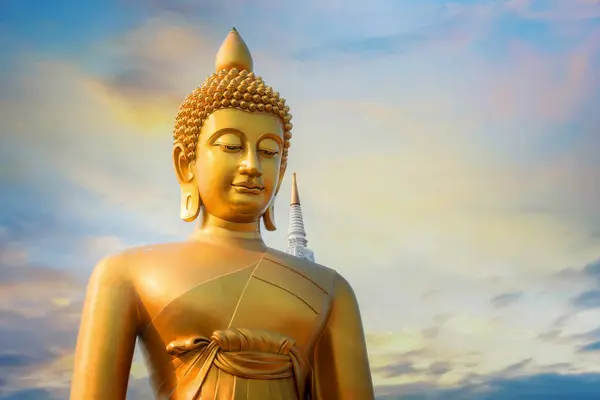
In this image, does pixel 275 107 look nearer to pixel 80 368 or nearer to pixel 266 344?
pixel 266 344

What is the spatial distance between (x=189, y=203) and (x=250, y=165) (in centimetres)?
76

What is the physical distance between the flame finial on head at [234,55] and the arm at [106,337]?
222cm

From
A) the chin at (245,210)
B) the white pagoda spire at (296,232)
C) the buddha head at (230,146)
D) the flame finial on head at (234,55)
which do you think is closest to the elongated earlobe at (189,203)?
the buddha head at (230,146)

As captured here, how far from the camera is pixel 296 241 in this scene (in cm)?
1642

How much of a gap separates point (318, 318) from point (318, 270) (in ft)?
1.66

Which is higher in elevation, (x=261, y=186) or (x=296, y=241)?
(x=296, y=241)

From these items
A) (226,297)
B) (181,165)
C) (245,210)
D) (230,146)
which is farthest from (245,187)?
(226,297)

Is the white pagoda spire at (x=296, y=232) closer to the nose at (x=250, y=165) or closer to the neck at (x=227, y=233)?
the neck at (x=227, y=233)

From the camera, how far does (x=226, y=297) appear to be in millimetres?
5961

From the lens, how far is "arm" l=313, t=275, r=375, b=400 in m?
6.34

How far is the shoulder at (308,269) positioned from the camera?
6.49m

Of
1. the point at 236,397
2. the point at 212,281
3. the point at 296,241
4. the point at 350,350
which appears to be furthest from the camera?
the point at 296,241

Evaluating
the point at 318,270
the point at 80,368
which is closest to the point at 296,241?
the point at 318,270

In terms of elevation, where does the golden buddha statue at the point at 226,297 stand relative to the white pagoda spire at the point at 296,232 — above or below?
below
